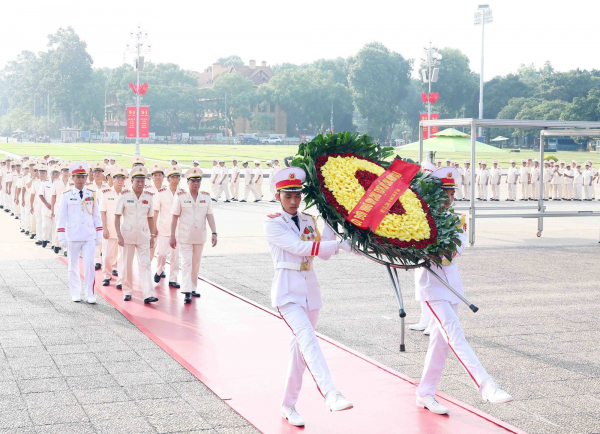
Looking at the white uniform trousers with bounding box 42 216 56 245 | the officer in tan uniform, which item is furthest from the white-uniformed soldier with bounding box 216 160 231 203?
the officer in tan uniform

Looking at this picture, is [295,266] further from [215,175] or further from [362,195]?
[215,175]

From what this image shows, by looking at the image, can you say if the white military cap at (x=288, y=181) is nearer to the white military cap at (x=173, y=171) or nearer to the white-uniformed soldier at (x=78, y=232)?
the white-uniformed soldier at (x=78, y=232)

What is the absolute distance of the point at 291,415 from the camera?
214 inches

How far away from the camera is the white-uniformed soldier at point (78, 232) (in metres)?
9.91

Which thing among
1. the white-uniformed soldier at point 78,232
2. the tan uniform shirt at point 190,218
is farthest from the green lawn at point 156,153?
the tan uniform shirt at point 190,218

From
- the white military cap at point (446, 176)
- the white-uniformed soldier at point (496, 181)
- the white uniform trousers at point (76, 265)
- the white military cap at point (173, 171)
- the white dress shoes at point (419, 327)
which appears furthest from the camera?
the white-uniformed soldier at point (496, 181)

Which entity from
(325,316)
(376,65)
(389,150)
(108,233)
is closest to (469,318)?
(325,316)

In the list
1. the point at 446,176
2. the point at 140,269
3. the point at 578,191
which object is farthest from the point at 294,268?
the point at 578,191

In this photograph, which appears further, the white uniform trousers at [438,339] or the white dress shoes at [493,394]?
the white uniform trousers at [438,339]

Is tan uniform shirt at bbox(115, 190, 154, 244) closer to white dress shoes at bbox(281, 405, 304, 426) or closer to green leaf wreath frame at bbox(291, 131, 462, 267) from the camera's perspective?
green leaf wreath frame at bbox(291, 131, 462, 267)

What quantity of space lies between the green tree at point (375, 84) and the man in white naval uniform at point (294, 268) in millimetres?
95485

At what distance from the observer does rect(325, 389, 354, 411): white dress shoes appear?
4.67m

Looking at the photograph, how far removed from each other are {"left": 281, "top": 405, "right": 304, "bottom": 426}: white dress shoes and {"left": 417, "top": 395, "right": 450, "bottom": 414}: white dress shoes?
1.00 metres

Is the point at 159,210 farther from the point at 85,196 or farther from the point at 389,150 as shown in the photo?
the point at 389,150
